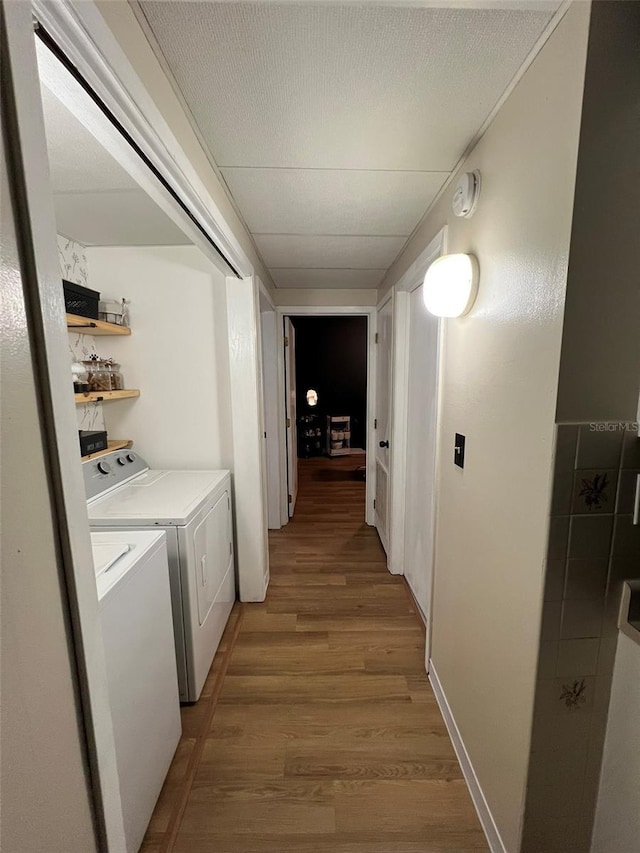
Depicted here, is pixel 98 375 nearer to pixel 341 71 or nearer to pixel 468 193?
pixel 341 71

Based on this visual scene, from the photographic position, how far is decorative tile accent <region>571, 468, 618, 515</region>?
83 centimetres

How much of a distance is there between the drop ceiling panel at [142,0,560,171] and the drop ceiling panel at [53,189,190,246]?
0.63 meters

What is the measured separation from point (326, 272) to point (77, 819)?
2.72 meters

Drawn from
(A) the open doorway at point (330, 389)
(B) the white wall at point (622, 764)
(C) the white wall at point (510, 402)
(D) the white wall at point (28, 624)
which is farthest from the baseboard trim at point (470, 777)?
(A) the open doorway at point (330, 389)

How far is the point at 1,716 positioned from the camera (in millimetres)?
443

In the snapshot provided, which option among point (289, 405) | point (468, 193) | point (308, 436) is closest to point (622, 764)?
point (468, 193)

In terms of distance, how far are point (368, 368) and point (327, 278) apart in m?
0.85

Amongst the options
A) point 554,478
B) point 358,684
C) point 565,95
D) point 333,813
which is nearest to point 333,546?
point 358,684

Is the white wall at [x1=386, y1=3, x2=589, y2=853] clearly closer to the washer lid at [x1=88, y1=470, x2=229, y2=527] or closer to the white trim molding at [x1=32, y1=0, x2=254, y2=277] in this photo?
the white trim molding at [x1=32, y1=0, x2=254, y2=277]

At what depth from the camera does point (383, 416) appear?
2877 mm

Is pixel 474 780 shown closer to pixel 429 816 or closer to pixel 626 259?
pixel 429 816

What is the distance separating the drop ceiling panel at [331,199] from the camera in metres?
1.35

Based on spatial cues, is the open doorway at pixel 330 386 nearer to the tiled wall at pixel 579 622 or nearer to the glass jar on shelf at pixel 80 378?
the glass jar on shelf at pixel 80 378

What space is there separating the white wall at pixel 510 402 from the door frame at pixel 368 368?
1.72m
